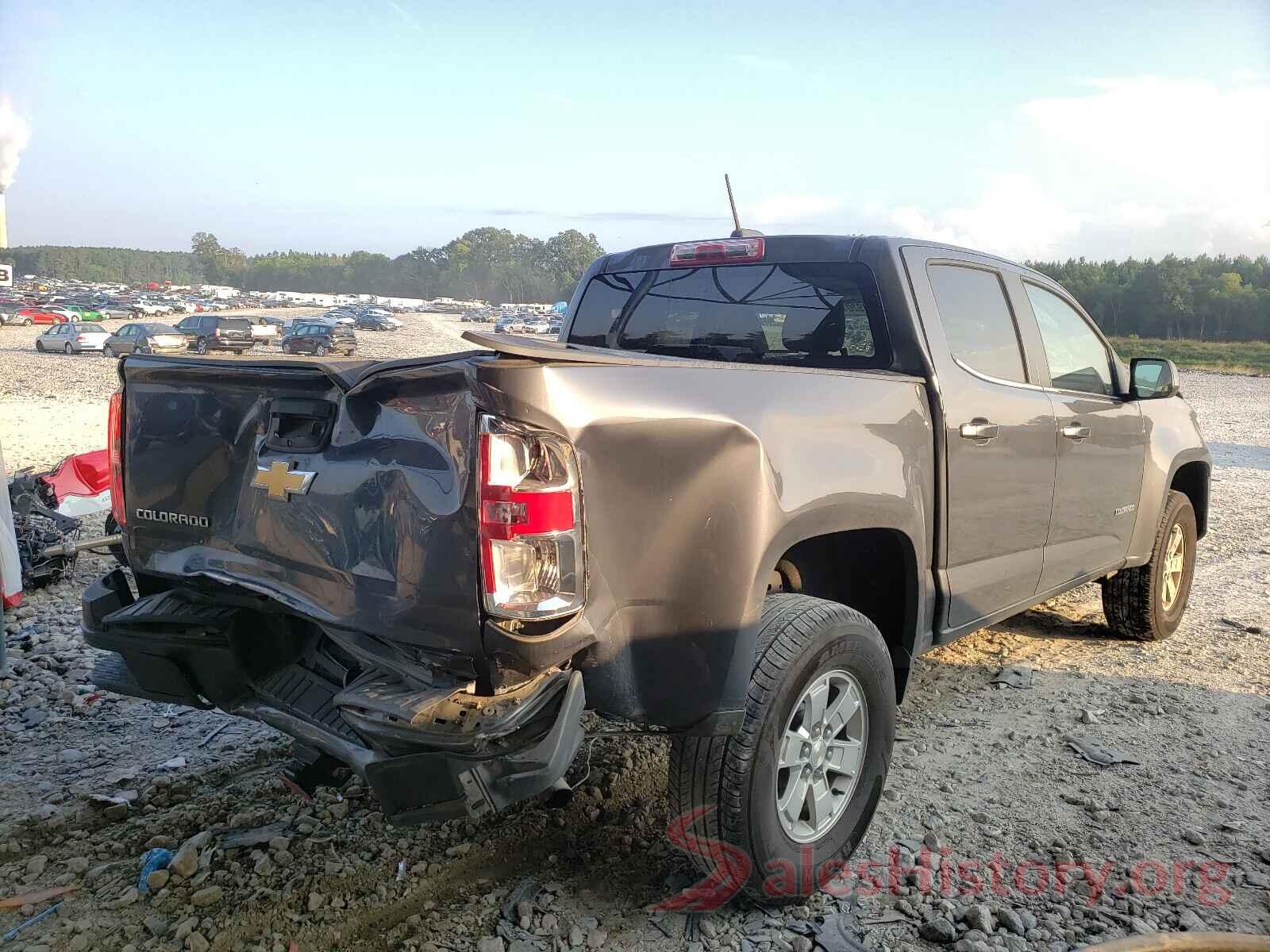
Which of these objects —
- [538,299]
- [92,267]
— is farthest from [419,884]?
[92,267]

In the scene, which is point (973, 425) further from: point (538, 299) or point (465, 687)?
point (538, 299)

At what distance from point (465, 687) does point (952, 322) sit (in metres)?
2.45

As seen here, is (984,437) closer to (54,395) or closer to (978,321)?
(978,321)

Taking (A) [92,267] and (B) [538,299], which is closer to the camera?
(B) [538,299]

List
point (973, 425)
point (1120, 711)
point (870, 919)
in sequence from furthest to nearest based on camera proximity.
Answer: point (1120, 711), point (973, 425), point (870, 919)

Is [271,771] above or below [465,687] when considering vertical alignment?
below

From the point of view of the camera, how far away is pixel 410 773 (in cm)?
224

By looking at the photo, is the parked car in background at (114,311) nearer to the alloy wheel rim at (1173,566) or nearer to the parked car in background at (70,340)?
the parked car in background at (70,340)

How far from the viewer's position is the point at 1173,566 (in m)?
5.74

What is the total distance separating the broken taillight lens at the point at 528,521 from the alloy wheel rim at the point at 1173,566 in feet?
14.7

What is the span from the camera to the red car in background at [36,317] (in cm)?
5144

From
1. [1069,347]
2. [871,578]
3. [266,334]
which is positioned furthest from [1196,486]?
[266,334]

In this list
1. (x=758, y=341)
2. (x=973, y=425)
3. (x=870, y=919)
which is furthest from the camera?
(x=758, y=341)

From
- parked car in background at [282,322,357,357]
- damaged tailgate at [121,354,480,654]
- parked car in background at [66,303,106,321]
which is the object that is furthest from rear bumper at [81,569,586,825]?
parked car in background at [66,303,106,321]
